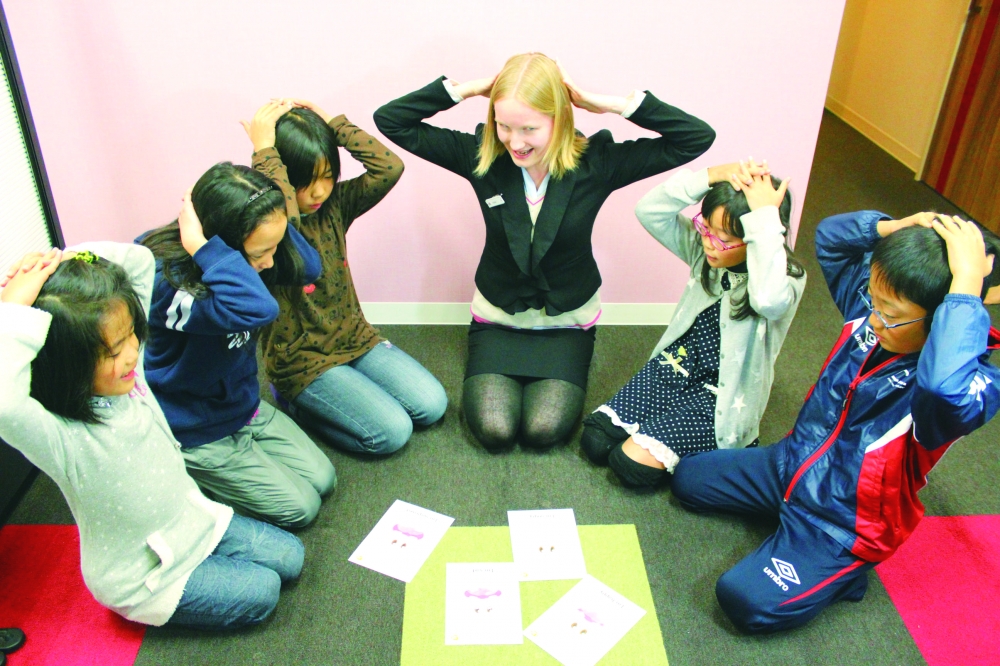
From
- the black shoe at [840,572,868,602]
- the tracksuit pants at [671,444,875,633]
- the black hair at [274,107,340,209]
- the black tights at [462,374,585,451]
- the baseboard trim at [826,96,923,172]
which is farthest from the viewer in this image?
the baseboard trim at [826,96,923,172]

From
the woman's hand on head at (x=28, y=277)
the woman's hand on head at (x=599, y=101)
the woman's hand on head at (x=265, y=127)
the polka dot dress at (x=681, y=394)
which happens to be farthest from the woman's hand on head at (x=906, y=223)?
the woman's hand on head at (x=28, y=277)

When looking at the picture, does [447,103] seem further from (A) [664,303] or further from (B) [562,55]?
(A) [664,303]

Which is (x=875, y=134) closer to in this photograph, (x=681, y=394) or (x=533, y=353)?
(x=681, y=394)

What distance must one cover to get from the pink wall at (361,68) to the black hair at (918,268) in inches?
47.8

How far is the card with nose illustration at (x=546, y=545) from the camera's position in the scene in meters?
2.01

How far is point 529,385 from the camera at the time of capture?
8.21 feet

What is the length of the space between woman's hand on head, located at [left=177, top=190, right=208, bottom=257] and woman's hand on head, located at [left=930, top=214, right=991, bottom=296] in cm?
163

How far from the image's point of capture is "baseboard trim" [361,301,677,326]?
10.3 ft

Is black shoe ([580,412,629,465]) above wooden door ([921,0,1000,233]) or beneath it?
beneath

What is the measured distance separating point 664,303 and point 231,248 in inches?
74.6

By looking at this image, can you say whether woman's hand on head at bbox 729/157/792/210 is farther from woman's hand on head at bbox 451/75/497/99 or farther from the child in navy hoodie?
the child in navy hoodie

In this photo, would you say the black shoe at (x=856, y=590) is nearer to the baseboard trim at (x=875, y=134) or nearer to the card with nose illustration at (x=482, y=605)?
the card with nose illustration at (x=482, y=605)

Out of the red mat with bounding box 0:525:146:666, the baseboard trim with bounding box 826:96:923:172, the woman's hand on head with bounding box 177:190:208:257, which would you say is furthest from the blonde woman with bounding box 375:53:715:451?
the baseboard trim with bounding box 826:96:923:172

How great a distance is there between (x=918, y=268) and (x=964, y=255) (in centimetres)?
9
